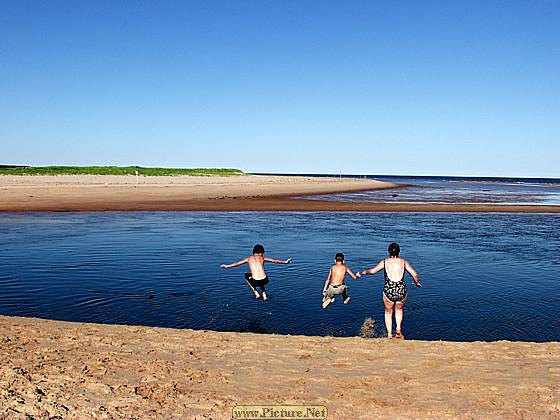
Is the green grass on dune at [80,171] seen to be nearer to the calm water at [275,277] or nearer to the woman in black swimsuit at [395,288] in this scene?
the calm water at [275,277]

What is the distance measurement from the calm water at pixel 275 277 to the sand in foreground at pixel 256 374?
163cm

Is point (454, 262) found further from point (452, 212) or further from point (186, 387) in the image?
point (452, 212)

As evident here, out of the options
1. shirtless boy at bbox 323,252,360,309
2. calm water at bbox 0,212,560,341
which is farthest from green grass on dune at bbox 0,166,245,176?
shirtless boy at bbox 323,252,360,309

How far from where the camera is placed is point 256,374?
7.22m

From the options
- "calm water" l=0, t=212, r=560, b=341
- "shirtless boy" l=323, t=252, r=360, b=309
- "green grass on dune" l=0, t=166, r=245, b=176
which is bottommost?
"calm water" l=0, t=212, r=560, b=341

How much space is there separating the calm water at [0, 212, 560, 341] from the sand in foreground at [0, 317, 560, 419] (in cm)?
163

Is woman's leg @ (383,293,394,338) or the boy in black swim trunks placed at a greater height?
the boy in black swim trunks

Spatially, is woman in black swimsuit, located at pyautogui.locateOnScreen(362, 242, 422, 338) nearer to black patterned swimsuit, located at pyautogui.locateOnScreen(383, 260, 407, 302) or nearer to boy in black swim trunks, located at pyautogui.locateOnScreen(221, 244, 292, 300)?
black patterned swimsuit, located at pyautogui.locateOnScreen(383, 260, 407, 302)

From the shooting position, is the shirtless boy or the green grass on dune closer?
the shirtless boy

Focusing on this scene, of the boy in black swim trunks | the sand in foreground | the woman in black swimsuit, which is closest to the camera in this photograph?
the sand in foreground

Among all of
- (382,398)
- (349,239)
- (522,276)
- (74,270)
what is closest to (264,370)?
(382,398)

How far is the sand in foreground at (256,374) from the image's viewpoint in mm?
6148

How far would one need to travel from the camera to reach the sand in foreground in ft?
20.2

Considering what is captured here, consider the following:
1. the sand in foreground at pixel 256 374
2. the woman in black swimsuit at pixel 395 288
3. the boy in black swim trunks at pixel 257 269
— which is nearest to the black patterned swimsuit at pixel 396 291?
the woman in black swimsuit at pixel 395 288
